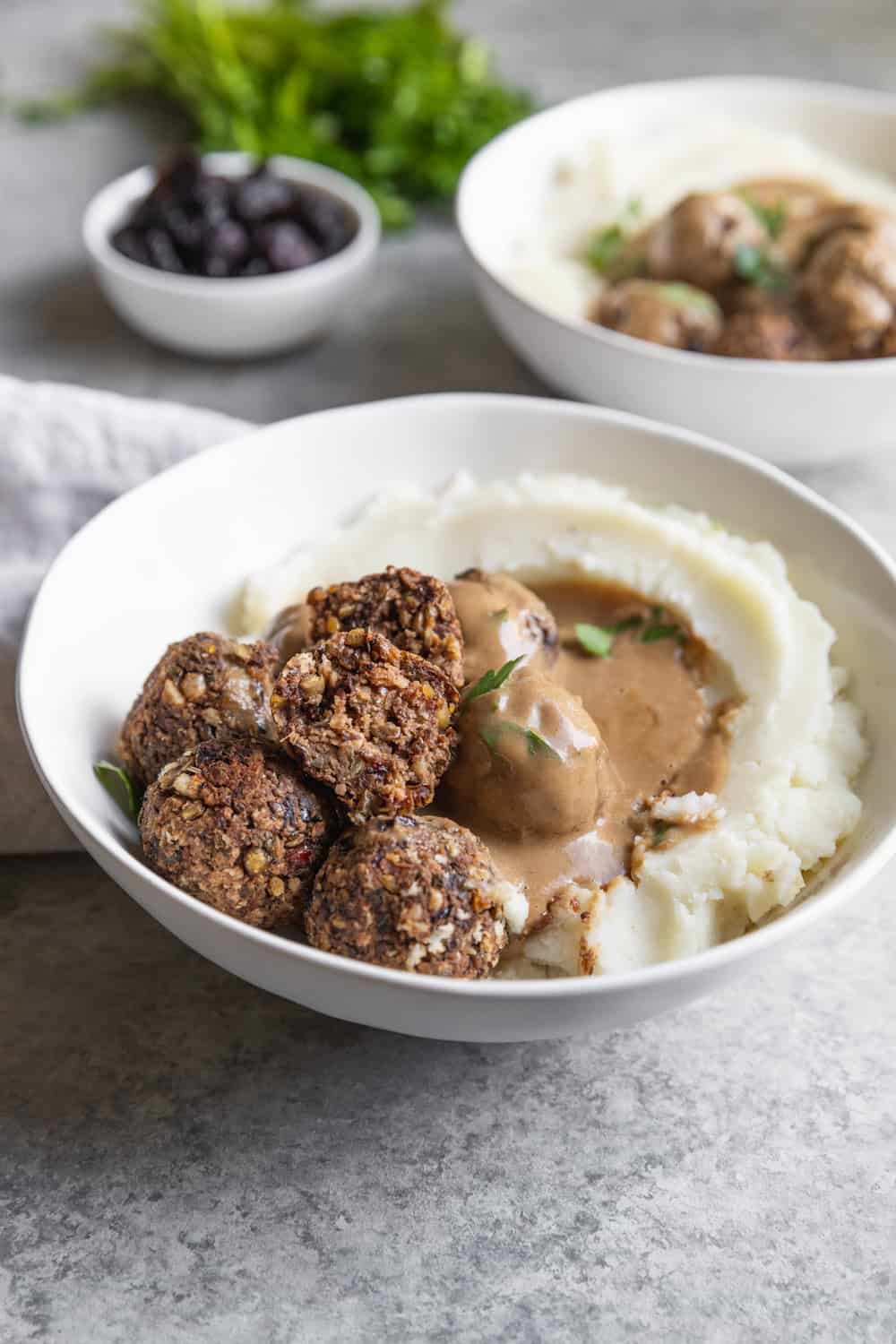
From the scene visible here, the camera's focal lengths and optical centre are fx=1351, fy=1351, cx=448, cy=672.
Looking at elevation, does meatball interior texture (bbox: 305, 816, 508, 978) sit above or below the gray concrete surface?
above

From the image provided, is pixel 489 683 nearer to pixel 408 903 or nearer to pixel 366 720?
pixel 366 720

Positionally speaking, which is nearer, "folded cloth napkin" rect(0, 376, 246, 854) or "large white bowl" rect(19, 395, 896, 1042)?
"large white bowl" rect(19, 395, 896, 1042)

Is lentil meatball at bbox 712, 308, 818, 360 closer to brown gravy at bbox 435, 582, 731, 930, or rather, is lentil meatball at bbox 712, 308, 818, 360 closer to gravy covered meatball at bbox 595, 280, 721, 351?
gravy covered meatball at bbox 595, 280, 721, 351

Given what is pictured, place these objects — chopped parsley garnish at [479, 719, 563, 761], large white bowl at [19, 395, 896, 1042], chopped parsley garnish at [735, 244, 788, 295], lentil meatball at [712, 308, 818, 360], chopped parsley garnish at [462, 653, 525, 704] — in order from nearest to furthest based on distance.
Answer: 1. large white bowl at [19, 395, 896, 1042]
2. chopped parsley garnish at [479, 719, 563, 761]
3. chopped parsley garnish at [462, 653, 525, 704]
4. lentil meatball at [712, 308, 818, 360]
5. chopped parsley garnish at [735, 244, 788, 295]

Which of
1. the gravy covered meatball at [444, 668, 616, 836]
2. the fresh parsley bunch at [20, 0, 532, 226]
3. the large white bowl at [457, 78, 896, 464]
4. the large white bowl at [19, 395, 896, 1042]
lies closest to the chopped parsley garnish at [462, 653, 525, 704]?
the gravy covered meatball at [444, 668, 616, 836]

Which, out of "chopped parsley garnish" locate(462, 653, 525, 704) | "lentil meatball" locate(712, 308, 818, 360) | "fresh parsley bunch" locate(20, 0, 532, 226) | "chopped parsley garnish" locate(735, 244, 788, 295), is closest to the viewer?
"chopped parsley garnish" locate(462, 653, 525, 704)

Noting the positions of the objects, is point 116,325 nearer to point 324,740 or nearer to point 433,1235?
point 324,740

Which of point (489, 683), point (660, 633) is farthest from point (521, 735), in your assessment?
point (660, 633)
